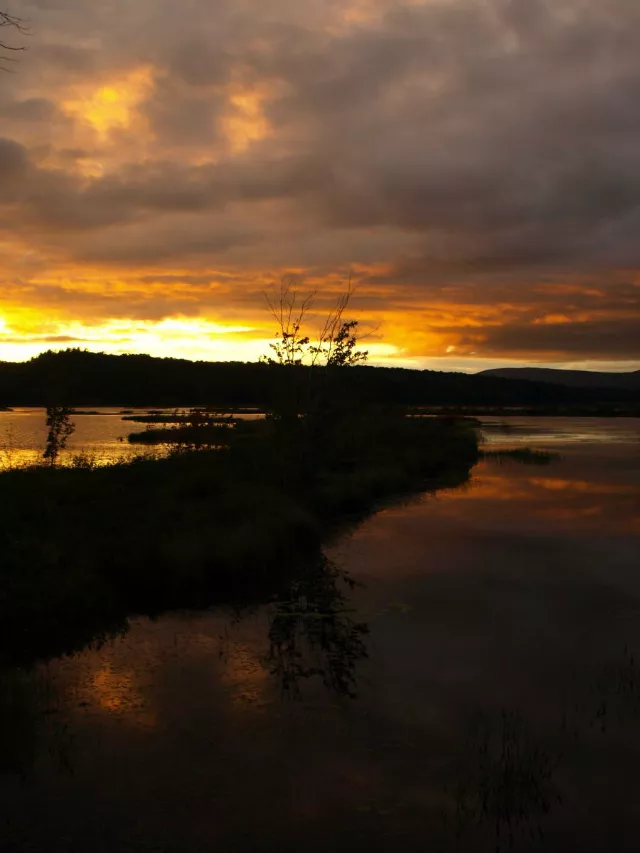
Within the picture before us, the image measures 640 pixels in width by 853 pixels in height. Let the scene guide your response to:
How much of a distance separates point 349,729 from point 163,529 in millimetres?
9306

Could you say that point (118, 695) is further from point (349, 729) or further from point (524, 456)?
point (524, 456)

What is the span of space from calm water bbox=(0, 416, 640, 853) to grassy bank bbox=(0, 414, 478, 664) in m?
1.00

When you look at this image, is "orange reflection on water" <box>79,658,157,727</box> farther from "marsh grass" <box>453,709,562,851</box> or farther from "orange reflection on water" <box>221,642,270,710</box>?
"marsh grass" <box>453,709,562,851</box>

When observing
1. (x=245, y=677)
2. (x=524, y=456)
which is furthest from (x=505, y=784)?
(x=524, y=456)

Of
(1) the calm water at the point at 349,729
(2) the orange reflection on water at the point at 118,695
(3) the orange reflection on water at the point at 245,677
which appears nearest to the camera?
(1) the calm water at the point at 349,729

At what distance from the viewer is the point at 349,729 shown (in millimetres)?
9656

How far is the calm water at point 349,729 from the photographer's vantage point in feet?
24.8

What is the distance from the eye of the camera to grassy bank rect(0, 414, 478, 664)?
13195 mm

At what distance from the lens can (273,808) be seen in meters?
7.86

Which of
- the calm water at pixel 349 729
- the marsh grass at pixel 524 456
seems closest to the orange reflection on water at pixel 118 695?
the calm water at pixel 349 729

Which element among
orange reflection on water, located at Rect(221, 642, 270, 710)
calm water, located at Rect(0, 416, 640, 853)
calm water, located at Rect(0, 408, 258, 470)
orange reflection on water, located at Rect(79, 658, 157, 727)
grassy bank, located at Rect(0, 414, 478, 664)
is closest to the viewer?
calm water, located at Rect(0, 416, 640, 853)

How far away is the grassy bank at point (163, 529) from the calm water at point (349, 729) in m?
1.00

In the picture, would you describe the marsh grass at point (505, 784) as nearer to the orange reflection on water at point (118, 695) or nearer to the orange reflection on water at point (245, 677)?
the orange reflection on water at point (245, 677)

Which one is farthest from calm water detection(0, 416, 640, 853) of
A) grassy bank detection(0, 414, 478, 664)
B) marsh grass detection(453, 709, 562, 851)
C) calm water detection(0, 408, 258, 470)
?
calm water detection(0, 408, 258, 470)
